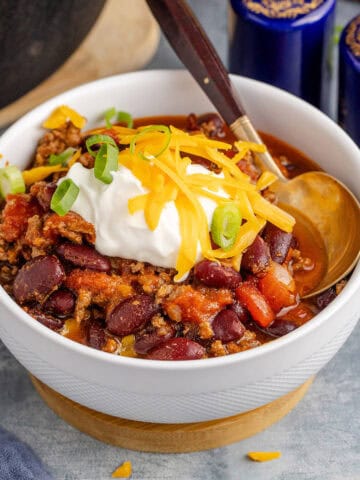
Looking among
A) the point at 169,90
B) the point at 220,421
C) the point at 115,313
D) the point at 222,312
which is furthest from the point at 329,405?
the point at 169,90

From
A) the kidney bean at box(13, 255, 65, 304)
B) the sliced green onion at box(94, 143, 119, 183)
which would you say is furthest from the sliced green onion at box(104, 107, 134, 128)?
the kidney bean at box(13, 255, 65, 304)

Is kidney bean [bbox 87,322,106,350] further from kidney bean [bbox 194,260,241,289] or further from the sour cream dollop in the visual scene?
kidney bean [bbox 194,260,241,289]

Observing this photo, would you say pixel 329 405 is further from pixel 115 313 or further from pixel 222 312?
pixel 115 313

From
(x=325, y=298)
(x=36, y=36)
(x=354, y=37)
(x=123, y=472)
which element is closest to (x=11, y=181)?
(x=36, y=36)

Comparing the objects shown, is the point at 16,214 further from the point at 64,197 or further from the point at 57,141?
the point at 57,141

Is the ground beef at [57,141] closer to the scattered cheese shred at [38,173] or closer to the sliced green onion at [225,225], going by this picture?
the scattered cheese shred at [38,173]

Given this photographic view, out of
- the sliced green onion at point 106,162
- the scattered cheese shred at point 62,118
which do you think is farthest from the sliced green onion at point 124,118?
the sliced green onion at point 106,162
